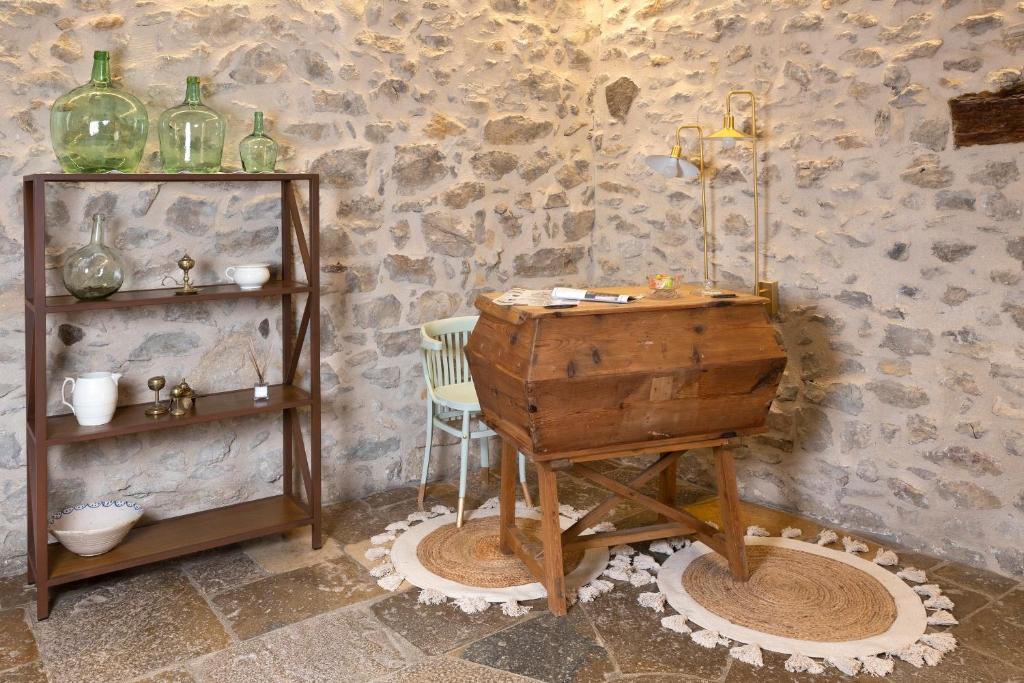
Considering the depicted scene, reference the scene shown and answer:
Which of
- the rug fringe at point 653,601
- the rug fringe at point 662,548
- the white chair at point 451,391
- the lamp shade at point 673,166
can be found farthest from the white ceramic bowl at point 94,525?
the lamp shade at point 673,166

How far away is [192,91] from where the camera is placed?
2902mm

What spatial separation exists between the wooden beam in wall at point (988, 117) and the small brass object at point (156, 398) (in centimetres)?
277

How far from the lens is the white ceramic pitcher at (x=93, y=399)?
2740 mm

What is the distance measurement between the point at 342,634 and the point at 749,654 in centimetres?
116

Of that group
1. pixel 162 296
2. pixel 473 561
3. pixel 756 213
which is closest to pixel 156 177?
pixel 162 296

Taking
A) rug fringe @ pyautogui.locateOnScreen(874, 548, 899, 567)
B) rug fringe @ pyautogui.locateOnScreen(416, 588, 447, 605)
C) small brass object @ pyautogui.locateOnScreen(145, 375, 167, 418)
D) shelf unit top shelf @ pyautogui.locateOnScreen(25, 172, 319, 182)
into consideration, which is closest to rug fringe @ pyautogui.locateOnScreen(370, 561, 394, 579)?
rug fringe @ pyautogui.locateOnScreen(416, 588, 447, 605)

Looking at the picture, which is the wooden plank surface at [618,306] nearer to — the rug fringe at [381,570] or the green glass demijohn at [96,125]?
the rug fringe at [381,570]

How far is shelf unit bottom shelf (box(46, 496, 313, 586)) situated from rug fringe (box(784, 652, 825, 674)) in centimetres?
169

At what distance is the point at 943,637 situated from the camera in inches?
98.4

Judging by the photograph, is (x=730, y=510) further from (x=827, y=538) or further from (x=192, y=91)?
(x=192, y=91)

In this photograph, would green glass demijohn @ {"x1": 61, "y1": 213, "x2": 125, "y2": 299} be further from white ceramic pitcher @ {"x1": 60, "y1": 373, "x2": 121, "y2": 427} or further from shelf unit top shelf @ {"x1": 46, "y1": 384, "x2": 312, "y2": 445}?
shelf unit top shelf @ {"x1": 46, "y1": 384, "x2": 312, "y2": 445}

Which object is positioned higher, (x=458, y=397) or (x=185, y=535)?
(x=458, y=397)

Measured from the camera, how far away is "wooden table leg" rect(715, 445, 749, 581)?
282 cm

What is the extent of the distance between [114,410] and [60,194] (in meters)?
0.73
